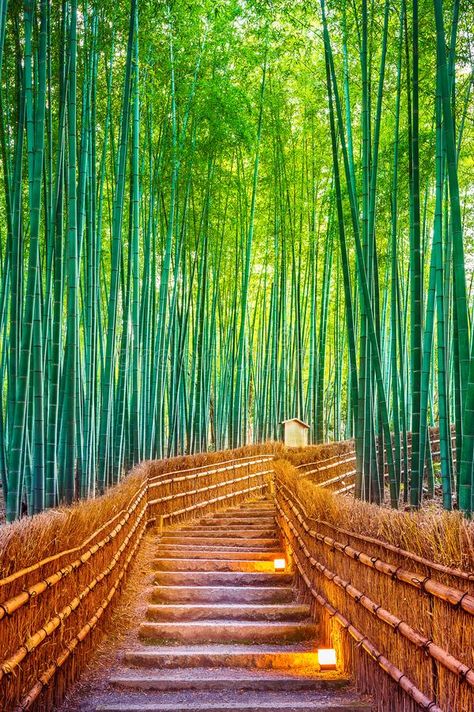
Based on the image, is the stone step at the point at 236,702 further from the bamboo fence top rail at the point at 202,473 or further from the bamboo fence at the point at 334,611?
the bamboo fence top rail at the point at 202,473

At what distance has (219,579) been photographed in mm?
4117

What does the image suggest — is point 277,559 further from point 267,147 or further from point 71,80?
point 267,147

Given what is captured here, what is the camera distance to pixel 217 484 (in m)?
7.01

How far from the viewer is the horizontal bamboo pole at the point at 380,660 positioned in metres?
1.93

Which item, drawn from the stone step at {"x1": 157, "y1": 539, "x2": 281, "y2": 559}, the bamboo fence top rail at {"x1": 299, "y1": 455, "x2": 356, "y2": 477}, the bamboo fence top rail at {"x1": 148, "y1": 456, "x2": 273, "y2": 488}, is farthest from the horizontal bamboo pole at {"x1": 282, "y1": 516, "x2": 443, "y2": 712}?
the bamboo fence top rail at {"x1": 299, "y1": 455, "x2": 356, "y2": 477}

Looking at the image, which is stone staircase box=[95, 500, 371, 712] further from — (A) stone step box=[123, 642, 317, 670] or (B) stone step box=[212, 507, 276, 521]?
(B) stone step box=[212, 507, 276, 521]

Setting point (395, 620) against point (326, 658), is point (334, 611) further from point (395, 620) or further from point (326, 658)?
point (395, 620)

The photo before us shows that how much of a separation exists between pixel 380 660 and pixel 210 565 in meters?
2.16

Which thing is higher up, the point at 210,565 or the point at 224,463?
the point at 224,463

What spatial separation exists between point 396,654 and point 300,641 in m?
1.15

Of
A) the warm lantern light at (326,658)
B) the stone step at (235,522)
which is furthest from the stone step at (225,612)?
the stone step at (235,522)

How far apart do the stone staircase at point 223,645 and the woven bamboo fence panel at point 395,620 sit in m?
0.15

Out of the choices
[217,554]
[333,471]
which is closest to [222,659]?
[217,554]

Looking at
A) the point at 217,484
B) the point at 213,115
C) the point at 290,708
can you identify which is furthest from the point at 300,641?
the point at 213,115
